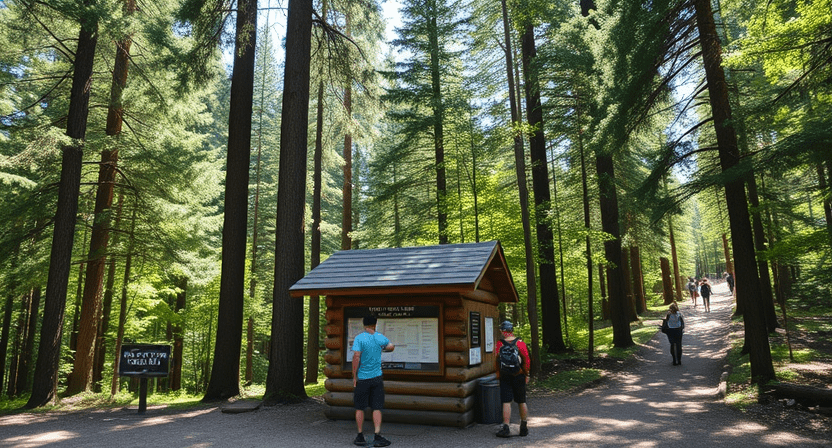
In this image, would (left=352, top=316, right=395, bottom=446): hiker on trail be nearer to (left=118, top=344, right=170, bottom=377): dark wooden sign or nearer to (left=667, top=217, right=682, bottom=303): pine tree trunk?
(left=118, top=344, right=170, bottom=377): dark wooden sign

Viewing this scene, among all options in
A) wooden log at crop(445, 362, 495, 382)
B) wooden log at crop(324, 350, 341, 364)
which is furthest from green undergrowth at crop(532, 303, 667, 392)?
wooden log at crop(324, 350, 341, 364)

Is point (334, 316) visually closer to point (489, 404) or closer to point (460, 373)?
point (460, 373)

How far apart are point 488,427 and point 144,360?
7.97 meters

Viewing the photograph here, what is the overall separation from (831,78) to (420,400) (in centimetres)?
998

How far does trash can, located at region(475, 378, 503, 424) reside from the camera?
329 inches

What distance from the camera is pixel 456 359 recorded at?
27.2 feet

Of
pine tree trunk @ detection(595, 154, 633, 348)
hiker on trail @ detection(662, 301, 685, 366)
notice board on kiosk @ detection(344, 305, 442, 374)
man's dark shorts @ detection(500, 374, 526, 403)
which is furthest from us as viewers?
pine tree trunk @ detection(595, 154, 633, 348)

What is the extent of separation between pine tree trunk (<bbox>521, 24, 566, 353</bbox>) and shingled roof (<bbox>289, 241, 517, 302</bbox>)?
531 cm

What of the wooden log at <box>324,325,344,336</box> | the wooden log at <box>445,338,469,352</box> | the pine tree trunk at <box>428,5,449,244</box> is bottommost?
the wooden log at <box>445,338,469,352</box>

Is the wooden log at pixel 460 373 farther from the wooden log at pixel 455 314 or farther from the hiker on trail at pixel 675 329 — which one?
the hiker on trail at pixel 675 329

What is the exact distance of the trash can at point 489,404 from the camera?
27.4 ft

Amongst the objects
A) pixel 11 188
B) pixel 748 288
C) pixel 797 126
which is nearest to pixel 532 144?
pixel 797 126

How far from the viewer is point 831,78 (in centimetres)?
865

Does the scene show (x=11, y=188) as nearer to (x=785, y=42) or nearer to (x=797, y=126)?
(x=785, y=42)
